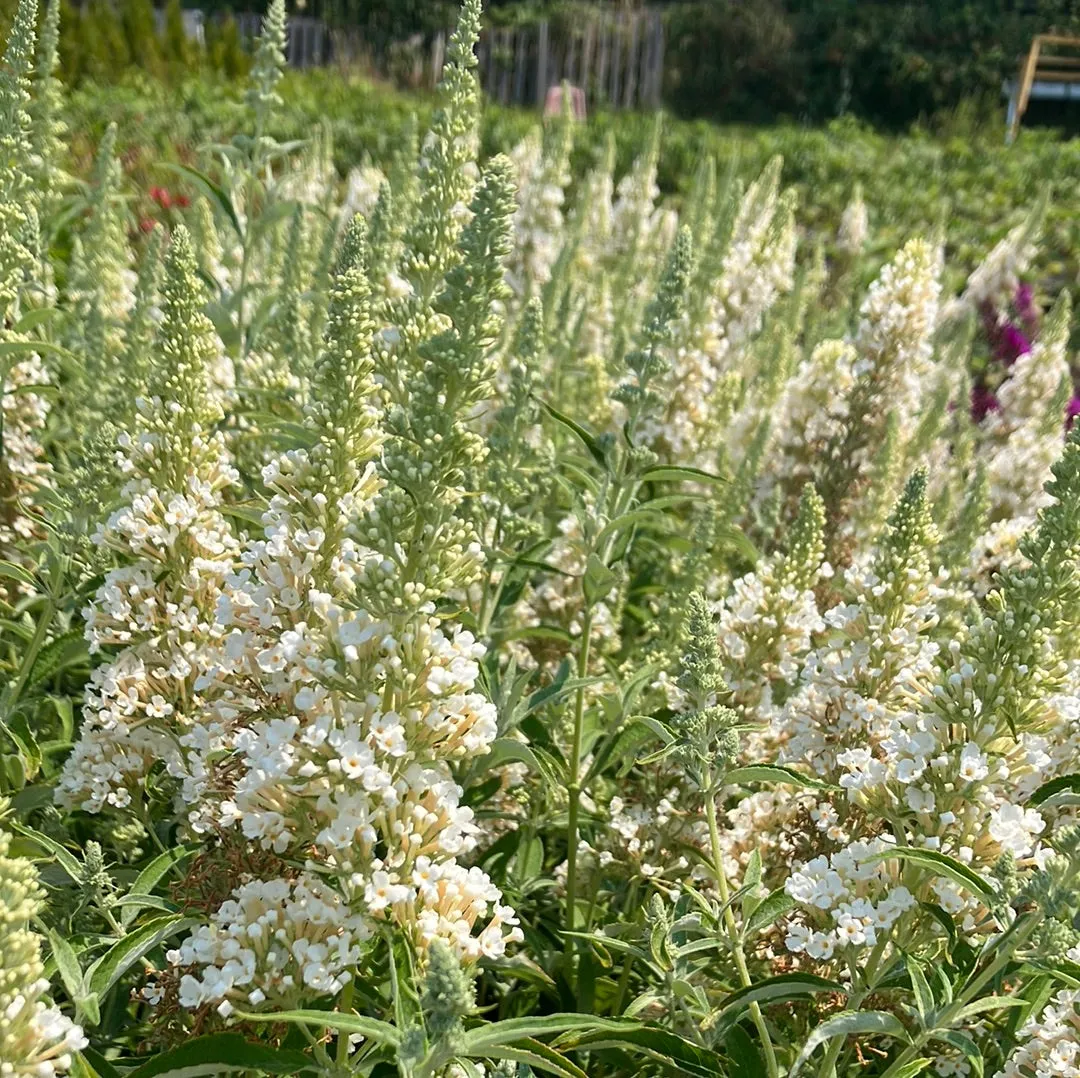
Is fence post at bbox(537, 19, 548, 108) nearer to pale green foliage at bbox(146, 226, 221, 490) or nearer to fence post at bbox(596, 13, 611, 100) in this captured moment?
fence post at bbox(596, 13, 611, 100)

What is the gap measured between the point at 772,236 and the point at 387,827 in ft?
12.9

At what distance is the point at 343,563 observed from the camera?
1889 mm

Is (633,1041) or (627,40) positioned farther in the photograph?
(627,40)

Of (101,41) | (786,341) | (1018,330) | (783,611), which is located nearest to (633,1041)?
(783,611)

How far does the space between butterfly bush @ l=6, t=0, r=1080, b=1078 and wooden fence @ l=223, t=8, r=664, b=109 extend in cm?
2118

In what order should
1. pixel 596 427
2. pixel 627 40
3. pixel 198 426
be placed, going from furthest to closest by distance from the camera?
pixel 627 40, pixel 596 427, pixel 198 426

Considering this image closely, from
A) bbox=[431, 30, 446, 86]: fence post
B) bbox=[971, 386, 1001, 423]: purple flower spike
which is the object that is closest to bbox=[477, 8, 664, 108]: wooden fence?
bbox=[431, 30, 446, 86]: fence post

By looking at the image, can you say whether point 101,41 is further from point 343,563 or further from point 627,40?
point 343,563

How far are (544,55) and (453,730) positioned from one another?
24071 millimetres

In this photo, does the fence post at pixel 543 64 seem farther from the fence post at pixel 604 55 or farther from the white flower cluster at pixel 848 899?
the white flower cluster at pixel 848 899

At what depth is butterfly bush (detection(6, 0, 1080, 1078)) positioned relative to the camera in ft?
5.49

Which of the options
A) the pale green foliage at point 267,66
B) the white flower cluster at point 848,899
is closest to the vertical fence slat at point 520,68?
the pale green foliage at point 267,66

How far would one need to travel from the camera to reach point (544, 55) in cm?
2331

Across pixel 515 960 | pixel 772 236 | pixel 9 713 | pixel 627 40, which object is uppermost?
pixel 627 40
